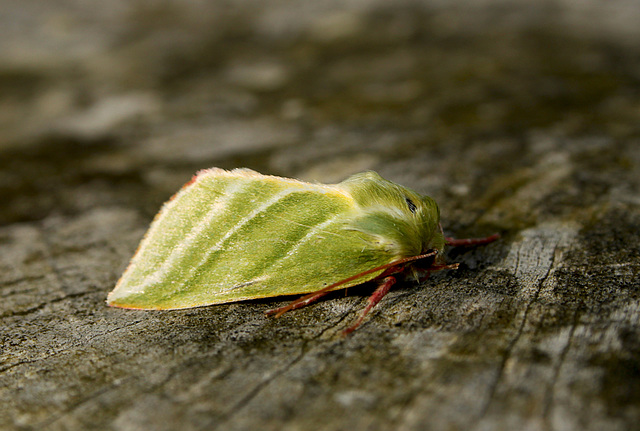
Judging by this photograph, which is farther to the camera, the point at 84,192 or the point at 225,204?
the point at 84,192

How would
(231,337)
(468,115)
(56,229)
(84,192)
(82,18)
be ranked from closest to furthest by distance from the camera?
(231,337)
(56,229)
(84,192)
(468,115)
(82,18)

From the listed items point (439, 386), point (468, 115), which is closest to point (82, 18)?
point (468, 115)

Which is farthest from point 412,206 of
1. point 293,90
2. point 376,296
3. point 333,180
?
point 293,90

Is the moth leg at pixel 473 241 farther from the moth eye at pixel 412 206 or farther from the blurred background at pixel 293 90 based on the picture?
the blurred background at pixel 293 90

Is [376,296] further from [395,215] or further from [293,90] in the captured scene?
[293,90]

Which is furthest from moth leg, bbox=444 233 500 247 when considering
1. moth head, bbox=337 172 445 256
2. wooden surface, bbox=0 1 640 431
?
moth head, bbox=337 172 445 256

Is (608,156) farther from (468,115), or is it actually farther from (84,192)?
(84,192)

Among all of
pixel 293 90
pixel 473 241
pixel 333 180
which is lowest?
pixel 473 241
